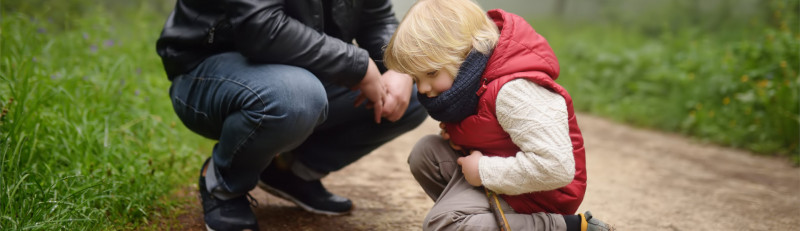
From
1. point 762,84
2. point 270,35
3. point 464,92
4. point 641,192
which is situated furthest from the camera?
point 762,84

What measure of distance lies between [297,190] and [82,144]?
785mm

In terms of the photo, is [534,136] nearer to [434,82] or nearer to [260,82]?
[434,82]

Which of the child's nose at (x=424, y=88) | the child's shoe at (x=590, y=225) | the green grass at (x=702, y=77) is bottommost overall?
the green grass at (x=702, y=77)

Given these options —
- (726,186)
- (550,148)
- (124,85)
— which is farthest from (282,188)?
(726,186)

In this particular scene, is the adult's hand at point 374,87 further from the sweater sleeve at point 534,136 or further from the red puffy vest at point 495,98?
the sweater sleeve at point 534,136

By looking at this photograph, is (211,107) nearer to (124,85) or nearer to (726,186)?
(124,85)

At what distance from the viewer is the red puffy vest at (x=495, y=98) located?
4.91 ft

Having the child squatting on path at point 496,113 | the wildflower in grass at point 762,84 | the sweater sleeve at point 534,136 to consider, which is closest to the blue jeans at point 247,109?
the child squatting on path at point 496,113

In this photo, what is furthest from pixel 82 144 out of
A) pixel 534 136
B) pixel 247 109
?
pixel 534 136

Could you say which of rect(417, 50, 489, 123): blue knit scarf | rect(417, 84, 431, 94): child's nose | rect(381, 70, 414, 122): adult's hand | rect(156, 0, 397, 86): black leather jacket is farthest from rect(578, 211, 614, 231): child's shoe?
rect(156, 0, 397, 86): black leather jacket

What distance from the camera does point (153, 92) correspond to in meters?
3.36

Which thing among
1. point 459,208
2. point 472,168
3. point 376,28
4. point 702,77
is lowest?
point 702,77

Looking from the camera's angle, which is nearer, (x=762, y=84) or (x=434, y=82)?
(x=434, y=82)

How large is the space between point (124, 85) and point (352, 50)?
1827mm
